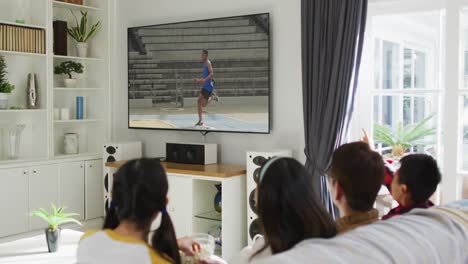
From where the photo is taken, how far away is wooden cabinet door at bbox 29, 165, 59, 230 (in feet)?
17.5

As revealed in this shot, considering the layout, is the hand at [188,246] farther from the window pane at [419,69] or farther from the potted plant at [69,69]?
the potted plant at [69,69]

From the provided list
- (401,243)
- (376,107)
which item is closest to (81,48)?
(376,107)

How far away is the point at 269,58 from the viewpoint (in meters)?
4.89

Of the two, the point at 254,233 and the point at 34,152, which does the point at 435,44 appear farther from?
the point at 34,152

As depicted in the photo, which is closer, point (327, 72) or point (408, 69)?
point (408, 69)

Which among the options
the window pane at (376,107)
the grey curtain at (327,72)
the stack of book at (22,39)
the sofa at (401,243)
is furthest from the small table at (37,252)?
the window pane at (376,107)

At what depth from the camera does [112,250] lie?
1754mm

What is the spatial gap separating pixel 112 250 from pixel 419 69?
10.3ft

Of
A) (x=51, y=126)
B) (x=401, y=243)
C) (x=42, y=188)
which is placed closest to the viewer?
(x=401, y=243)

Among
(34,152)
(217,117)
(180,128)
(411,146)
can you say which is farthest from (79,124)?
(411,146)

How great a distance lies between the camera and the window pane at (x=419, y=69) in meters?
4.23

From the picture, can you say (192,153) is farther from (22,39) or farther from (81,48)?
(22,39)

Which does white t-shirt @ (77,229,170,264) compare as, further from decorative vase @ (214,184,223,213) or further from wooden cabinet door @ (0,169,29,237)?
wooden cabinet door @ (0,169,29,237)

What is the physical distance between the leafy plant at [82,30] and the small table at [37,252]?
8.93 feet
